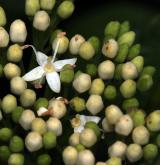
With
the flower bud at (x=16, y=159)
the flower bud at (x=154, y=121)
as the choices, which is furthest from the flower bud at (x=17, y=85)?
the flower bud at (x=154, y=121)

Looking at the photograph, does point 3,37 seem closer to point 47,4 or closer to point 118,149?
point 47,4

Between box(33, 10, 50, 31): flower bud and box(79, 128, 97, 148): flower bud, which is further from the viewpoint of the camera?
box(33, 10, 50, 31): flower bud

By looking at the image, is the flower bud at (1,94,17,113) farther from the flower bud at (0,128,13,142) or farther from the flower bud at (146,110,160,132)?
the flower bud at (146,110,160,132)

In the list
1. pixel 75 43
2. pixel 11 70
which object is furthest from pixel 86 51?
pixel 11 70

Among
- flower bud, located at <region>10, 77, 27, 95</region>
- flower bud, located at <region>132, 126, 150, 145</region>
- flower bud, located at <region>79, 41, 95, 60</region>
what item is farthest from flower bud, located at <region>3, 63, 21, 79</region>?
flower bud, located at <region>132, 126, 150, 145</region>

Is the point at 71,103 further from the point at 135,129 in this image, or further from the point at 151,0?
the point at 151,0
